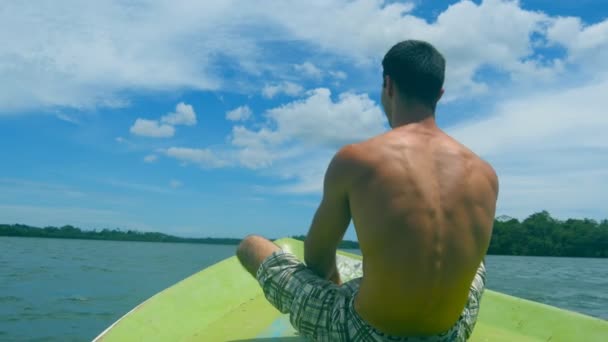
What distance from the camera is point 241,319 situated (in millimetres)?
3668

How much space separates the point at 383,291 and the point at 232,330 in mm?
1748

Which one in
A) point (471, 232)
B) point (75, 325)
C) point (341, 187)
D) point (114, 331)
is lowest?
point (75, 325)

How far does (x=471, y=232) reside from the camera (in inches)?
75.2

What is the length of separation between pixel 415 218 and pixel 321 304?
2.04 feet

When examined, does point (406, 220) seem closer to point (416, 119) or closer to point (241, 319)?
point (416, 119)

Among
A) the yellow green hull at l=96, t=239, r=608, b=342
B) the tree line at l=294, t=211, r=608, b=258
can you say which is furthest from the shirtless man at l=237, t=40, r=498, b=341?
the tree line at l=294, t=211, r=608, b=258

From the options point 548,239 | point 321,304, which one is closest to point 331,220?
point 321,304

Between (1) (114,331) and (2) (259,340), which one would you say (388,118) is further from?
(1) (114,331)

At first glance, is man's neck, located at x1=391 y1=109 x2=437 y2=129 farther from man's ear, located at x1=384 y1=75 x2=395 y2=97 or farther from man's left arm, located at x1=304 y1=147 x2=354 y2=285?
man's left arm, located at x1=304 y1=147 x2=354 y2=285

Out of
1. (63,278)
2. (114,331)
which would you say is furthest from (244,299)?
(63,278)

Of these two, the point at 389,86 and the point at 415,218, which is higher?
the point at 389,86

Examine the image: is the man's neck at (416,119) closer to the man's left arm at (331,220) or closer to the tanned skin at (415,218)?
the tanned skin at (415,218)

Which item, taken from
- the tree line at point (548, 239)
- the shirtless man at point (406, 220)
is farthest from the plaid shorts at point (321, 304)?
the tree line at point (548, 239)

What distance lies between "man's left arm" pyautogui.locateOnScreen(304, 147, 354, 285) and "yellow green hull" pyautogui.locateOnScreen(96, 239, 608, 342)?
0.78 m
